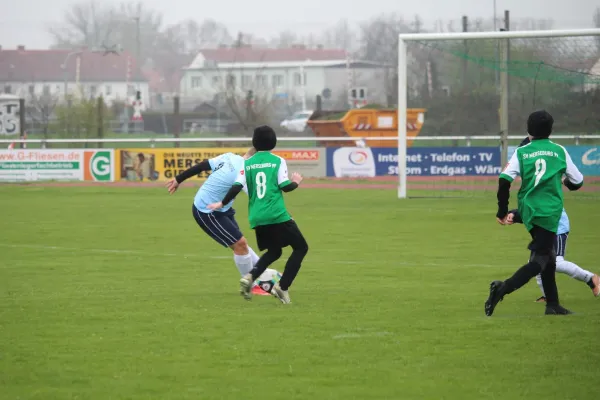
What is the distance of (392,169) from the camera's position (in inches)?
1352

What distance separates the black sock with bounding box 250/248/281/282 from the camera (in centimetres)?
1045

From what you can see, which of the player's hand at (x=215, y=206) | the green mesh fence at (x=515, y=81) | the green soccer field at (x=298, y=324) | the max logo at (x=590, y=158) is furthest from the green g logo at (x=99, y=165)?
the player's hand at (x=215, y=206)

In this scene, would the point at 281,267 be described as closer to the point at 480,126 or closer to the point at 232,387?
the point at 232,387

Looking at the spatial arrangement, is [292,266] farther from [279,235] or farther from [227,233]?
[227,233]

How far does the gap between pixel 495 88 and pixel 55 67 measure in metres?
88.6

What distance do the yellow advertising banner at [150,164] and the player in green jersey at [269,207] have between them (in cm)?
2502

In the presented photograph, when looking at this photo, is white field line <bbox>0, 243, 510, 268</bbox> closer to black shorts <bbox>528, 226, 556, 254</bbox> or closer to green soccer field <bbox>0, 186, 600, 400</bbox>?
green soccer field <bbox>0, 186, 600, 400</bbox>

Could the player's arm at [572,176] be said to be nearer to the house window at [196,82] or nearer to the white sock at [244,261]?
the white sock at [244,261]

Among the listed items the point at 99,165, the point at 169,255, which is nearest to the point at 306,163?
the point at 99,165

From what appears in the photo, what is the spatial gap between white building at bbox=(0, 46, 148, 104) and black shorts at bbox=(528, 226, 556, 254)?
91.6 metres

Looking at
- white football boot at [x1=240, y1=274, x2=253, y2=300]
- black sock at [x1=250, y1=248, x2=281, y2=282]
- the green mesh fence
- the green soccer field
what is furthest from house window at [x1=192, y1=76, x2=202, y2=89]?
black sock at [x1=250, y1=248, x2=281, y2=282]

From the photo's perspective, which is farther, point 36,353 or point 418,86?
point 418,86

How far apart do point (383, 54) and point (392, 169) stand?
66688 millimetres

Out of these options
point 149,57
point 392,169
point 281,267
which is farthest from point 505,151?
point 149,57
